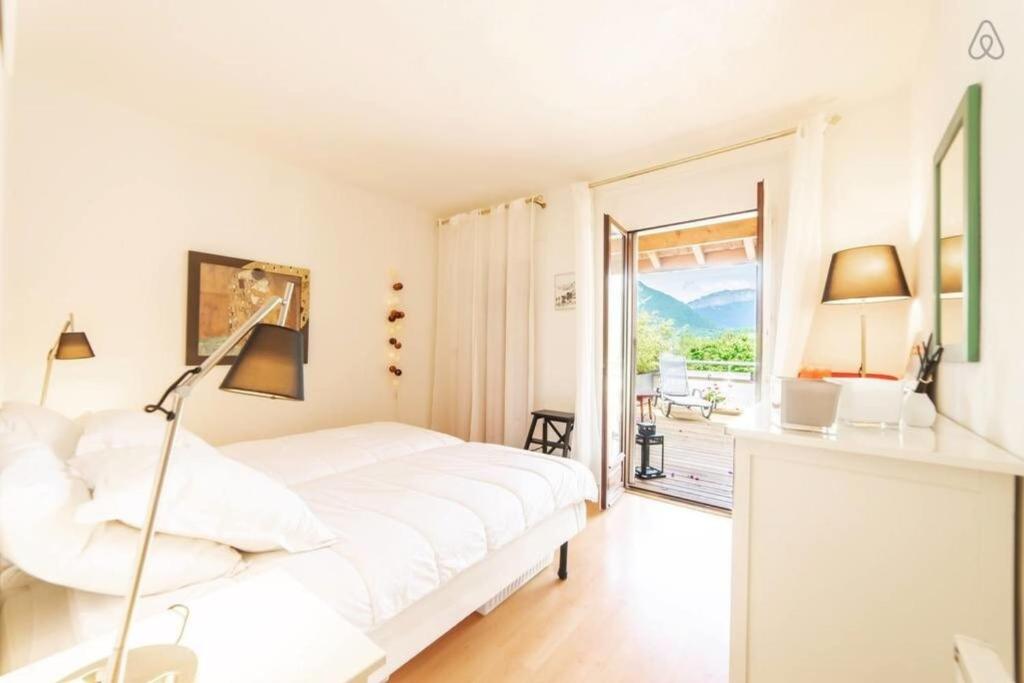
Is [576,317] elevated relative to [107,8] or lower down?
lower down

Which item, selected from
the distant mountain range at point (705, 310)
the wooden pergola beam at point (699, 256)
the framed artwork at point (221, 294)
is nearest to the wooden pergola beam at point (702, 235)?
the wooden pergola beam at point (699, 256)

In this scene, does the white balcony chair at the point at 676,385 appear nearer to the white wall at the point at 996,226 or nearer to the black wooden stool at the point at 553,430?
the black wooden stool at the point at 553,430

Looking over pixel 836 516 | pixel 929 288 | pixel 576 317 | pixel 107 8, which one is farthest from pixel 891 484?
pixel 107 8

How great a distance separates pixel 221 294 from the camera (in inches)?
114

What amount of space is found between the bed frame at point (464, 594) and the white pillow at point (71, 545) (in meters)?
0.56

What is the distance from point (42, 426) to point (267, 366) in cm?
178

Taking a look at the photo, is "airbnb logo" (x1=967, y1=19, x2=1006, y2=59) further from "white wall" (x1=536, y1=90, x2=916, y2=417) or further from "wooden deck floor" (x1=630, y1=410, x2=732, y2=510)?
"wooden deck floor" (x1=630, y1=410, x2=732, y2=510)

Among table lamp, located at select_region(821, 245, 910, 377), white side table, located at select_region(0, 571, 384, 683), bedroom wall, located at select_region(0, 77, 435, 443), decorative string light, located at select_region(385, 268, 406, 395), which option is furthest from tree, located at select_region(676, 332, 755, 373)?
white side table, located at select_region(0, 571, 384, 683)

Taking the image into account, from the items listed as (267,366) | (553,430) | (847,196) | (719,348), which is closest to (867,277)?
(847,196)

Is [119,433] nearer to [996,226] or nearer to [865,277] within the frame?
[996,226]

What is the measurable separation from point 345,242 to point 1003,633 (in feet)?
13.1

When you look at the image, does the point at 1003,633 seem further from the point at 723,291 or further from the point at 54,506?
the point at 723,291

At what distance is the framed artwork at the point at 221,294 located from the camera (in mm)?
2758

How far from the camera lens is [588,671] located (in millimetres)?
1558
